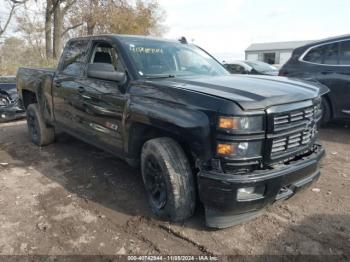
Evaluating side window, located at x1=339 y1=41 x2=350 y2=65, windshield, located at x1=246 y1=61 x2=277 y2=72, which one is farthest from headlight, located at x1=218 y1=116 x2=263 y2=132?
windshield, located at x1=246 y1=61 x2=277 y2=72

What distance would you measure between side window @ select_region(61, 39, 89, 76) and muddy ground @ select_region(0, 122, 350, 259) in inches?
55.7

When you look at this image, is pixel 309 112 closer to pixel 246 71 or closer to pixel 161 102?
pixel 161 102

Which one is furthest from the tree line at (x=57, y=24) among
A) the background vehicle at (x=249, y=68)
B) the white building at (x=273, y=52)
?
the white building at (x=273, y=52)

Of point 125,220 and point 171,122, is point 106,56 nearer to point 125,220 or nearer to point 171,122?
point 171,122

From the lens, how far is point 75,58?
486 centimetres

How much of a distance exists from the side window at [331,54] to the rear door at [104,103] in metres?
4.32

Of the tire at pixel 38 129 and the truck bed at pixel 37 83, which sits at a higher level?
the truck bed at pixel 37 83

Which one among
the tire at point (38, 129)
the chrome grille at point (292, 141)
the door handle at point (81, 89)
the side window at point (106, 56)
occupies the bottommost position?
the tire at point (38, 129)

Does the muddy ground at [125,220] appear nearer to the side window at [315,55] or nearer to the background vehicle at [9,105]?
the side window at [315,55]

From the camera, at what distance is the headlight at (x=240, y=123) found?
2.69 meters

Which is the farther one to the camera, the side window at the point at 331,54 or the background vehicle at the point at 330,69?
the side window at the point at 331,54

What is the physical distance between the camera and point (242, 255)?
2.83 m

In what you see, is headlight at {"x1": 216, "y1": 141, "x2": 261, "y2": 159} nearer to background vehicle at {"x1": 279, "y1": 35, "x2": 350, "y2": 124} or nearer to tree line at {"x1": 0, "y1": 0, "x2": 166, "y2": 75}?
background vehicle at {"x1": 279, "y1": 35, "x2": 350, "y2": 124}

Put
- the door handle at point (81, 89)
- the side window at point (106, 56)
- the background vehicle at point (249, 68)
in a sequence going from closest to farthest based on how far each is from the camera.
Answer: the side window at point (106, 56) < the door handle at point (81, 89) < the background vehicle at point (249, 68)
